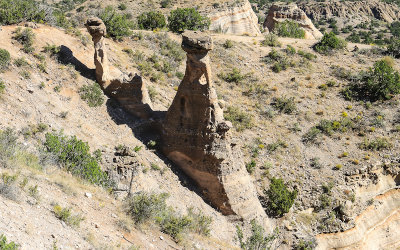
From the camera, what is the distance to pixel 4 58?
16656mm

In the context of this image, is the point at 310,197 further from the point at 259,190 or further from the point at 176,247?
the point at 176,247

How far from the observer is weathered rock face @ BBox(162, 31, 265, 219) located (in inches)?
643

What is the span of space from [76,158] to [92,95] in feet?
16.0

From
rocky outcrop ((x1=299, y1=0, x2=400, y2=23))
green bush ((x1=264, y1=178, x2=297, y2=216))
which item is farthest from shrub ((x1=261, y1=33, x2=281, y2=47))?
rocky outcrop ((x1=299, y1=0, x2=400, y2=23))

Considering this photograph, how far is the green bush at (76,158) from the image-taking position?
14.1 metres

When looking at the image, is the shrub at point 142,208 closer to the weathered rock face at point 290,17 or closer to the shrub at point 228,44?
the shrub at point 228,44

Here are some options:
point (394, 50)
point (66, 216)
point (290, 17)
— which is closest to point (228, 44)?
point (394, 50)

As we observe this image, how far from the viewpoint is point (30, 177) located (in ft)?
37.2

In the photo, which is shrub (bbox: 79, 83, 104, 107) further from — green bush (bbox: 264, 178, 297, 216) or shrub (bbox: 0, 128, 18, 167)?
green bush (bbox: 264, 178, 297, 216)

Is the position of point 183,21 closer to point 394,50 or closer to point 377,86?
point 377,86

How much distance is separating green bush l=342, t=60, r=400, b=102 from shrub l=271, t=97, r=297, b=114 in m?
4.88

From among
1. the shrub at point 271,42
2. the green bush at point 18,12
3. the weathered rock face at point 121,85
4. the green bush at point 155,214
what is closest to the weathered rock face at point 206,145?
the weathered rock face at point 121,85

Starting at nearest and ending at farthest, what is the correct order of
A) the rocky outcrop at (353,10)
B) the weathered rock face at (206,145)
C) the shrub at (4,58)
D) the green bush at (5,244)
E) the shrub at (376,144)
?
the green bush at (5,244), the weathered rock face at (206,145), the shrub at (4,58), the shrub at (376,144), the rocky outcrop at (353,10)

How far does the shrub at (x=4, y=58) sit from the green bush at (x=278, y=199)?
14.5 meters
